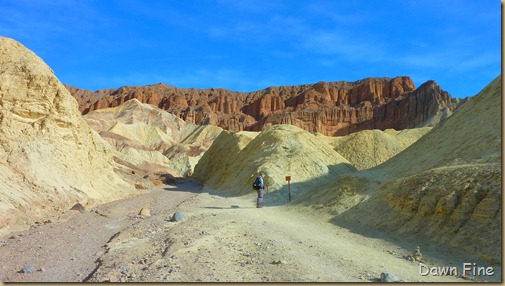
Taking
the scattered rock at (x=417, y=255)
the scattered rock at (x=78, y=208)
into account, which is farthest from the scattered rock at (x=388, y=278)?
the scattered rock at (x=78, y=208)

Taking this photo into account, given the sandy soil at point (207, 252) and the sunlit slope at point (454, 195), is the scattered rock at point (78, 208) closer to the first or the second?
the sandy soil at point (207, 252)

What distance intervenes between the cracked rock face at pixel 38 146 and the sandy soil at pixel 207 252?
96.6 inches

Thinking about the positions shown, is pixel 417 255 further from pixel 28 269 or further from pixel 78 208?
pixel 78 208

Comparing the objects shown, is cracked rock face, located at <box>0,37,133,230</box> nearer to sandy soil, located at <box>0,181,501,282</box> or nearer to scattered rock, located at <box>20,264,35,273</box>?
sandy soil, located at <box>0,181,501,282</box>

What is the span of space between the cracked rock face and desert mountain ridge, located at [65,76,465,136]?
10161 cm

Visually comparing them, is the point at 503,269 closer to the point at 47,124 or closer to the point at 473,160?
the point at 473,160

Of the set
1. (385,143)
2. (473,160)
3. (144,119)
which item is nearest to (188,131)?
(144,119)

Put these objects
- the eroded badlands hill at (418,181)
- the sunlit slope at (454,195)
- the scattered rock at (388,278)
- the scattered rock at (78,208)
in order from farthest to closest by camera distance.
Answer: the scattered rock at (78,208) < the eroded badlands hill at (418,181) < the sunlit slope at (454,195) < the scattered rock at (388,278)

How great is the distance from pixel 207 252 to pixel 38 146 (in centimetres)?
1374

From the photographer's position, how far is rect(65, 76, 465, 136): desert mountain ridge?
123250 mm

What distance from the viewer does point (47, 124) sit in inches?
811

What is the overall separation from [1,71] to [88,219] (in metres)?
10.0

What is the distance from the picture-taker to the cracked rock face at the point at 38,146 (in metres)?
16.6

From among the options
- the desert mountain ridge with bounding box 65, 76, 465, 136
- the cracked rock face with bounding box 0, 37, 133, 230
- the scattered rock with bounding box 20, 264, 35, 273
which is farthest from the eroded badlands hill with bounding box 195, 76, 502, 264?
the desert mountain ridge with bounding box 65, 76, 465, 136
